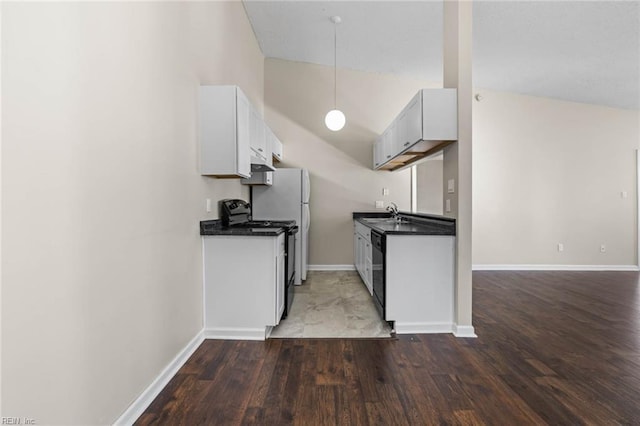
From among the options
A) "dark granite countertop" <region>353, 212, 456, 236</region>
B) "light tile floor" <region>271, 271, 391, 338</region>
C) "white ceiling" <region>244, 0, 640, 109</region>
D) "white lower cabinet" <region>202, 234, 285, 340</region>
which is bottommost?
"light tile floor" <region>271, 271, 391, 338</region>

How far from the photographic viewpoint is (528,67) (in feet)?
14.5

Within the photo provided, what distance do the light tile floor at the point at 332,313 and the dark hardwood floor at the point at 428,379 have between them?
20 centimetres

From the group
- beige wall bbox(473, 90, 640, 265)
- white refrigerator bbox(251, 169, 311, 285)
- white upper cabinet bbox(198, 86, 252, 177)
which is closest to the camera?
white upper cabinet bbox(198, 86, 252, 177)

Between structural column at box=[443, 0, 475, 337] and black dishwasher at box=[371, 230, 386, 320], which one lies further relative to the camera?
black dishwasher at box=[371, 230, 386, 320]

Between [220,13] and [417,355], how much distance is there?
3.52 metres

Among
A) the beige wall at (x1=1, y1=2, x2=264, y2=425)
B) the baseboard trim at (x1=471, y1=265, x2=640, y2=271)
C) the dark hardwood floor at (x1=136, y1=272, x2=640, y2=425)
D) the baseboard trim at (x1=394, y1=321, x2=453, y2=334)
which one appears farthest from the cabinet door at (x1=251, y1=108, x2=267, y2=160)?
the baseboard trim at (x1=471, y1=265, x2=640, y2=271)

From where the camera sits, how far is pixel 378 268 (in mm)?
3148

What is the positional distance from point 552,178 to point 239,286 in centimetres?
538

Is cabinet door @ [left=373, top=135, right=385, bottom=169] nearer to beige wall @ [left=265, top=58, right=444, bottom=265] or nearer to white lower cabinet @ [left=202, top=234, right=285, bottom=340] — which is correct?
beige wall @ [left=265, top=58, right=444, bottom=265]

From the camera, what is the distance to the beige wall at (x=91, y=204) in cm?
106

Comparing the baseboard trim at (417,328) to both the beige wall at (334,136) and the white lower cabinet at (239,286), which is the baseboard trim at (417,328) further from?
the beige wall at (334,136)

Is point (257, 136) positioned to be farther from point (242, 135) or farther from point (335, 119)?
point (335, 119)

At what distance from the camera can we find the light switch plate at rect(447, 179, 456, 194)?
112 inches

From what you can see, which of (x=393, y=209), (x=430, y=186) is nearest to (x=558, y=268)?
(x=430, y=186)
